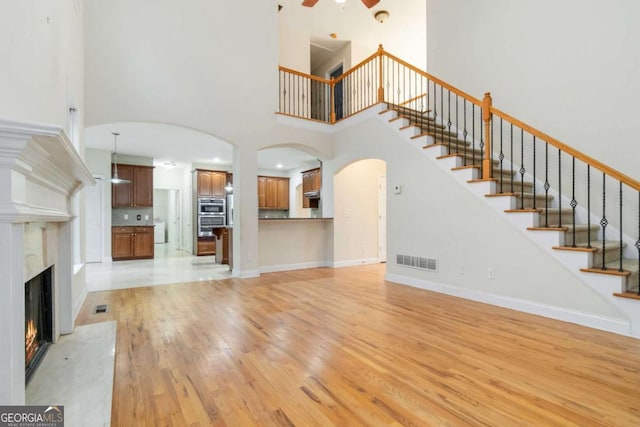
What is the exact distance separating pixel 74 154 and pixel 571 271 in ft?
14.0

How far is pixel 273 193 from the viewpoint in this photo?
10375mm

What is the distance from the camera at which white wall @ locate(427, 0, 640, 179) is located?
140 inches

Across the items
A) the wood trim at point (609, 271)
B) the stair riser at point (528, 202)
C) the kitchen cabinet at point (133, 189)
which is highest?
the kitchen cabinet at point (133, 189)

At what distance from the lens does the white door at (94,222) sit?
7.59 metres

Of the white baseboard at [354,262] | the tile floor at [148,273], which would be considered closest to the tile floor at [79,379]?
the tile floor at [148,273]

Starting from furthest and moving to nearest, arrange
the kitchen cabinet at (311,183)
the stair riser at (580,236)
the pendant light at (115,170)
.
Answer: the kitchen cabinet at (311,183) → the pendant light at (115,170) → the stair riser at (580,236)

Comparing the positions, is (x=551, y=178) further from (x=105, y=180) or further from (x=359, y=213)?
(x=105, y=180)

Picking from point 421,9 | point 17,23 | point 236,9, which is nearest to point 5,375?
point 17,23

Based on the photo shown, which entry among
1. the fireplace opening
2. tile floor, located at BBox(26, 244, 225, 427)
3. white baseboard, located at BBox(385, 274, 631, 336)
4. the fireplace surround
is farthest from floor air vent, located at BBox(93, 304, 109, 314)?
white baseboard, located at BBox(385, 274, 631, 336)

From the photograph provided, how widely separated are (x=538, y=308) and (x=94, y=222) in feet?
29.9

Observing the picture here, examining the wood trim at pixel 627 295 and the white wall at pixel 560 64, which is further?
the white wall at pixel 560 64

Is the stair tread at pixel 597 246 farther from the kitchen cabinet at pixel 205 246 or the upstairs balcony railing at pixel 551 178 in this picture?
the kitchen cabinet at pixel 205 246

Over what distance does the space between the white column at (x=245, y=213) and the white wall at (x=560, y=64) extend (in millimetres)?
3995

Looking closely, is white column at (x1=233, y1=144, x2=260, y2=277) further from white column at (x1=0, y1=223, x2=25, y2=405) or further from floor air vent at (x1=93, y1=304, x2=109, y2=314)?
white column at (x1=0, y1=223, x2=25, y2=405)
